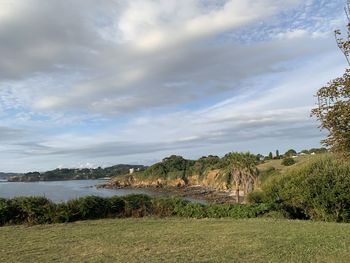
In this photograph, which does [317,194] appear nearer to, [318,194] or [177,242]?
[318,194]

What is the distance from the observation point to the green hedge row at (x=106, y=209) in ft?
62.4

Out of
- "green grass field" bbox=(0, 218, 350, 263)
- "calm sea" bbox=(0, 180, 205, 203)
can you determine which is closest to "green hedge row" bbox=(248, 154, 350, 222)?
"green grass field" bbox=(0, 218, 350, 263)

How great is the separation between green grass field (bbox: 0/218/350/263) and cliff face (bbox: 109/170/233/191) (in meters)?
81.0

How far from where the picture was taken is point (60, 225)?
18016 mm

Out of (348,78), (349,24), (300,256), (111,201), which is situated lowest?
(300,256)

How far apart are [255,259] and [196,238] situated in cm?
366

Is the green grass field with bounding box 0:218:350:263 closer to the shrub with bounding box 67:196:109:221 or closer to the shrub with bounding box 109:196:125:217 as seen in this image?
the shrub with bounding box 67:196:109:221

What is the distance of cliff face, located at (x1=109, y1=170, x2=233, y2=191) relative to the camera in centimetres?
10191

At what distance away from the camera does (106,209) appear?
20.8 m

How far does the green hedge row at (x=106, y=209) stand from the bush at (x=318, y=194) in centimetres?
185

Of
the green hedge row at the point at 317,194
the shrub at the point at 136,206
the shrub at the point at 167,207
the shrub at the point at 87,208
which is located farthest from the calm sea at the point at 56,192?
the green hedge row at the point at 317,194

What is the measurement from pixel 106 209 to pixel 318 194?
31.6 ft

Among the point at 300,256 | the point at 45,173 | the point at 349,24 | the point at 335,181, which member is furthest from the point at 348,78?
the point at 45,173

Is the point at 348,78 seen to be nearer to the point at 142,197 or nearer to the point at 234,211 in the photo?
the point at 234,211
